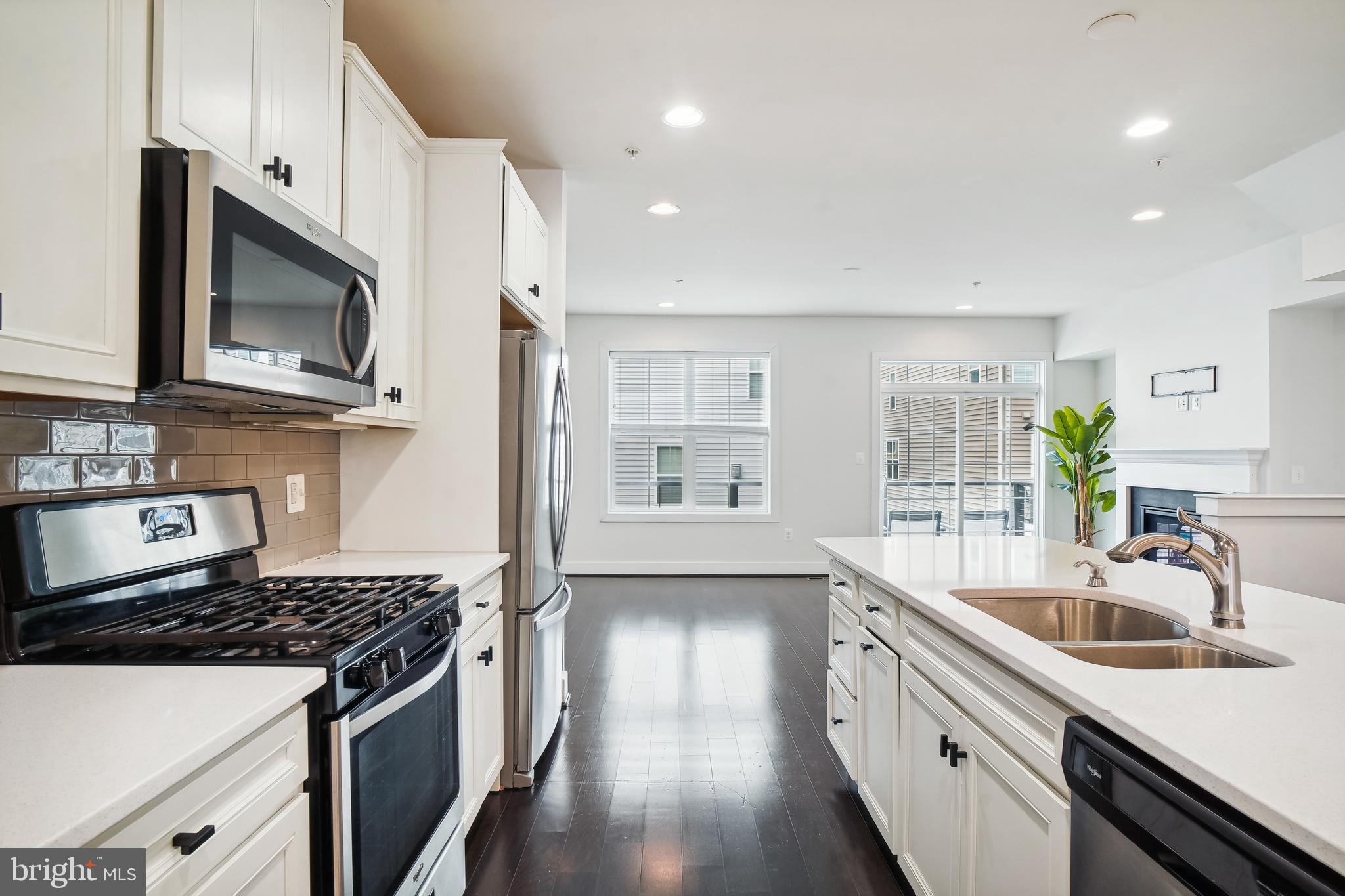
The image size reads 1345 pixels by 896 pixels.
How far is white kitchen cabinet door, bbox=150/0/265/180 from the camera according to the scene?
1226 mm

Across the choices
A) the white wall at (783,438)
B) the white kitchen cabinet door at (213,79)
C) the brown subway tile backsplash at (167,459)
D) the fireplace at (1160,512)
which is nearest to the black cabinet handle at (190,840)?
the brown subway tile backsplash at (167,459)

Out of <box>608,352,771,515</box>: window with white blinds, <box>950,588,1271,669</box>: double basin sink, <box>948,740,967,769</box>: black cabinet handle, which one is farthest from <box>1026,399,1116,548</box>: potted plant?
<box>948,740,967,769</box>: black cabinet handle

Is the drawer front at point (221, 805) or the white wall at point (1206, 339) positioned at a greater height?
the white wall at point (1206, 339)

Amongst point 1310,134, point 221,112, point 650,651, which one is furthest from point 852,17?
point 650,651

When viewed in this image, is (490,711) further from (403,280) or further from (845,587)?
(403,280)

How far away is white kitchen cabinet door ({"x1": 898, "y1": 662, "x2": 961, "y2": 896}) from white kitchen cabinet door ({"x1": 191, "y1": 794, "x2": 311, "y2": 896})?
4.19 feet

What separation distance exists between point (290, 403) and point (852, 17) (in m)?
1.94

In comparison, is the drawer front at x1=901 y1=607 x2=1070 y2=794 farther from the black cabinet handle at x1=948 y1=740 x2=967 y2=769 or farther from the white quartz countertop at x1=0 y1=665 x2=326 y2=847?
the white quartz countertop at x1=0 y1=665 x2=326 y2=847

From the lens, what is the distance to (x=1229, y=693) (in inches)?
42.7

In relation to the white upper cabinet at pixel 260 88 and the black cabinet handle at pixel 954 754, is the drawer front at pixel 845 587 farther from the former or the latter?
the white upper cabinet at pixel 260 88

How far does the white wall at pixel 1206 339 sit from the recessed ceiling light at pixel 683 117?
3.95 m

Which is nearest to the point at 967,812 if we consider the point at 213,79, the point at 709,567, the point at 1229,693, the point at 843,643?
the point at 1229,693

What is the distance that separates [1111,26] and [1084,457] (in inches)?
195

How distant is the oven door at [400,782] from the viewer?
1.22m
